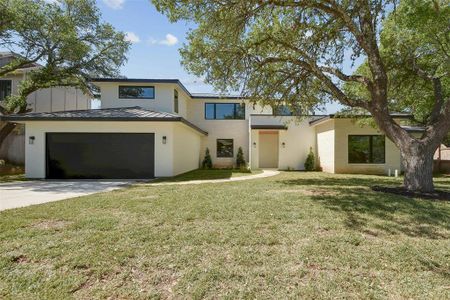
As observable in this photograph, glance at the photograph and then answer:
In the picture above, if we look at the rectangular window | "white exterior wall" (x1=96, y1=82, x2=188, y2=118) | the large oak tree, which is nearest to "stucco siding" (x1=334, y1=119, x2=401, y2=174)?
the large oak tree

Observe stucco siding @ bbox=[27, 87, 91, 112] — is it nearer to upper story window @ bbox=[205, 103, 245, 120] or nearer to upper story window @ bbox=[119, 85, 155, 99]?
upper story window @ bbox=[119, 85, 155, 99]

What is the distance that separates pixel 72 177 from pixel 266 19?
11191mm

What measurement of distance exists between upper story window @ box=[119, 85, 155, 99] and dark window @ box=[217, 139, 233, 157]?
6.90 metres

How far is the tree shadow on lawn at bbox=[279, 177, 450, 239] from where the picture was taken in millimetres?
5535

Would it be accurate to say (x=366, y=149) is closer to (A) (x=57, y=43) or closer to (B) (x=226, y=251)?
(B) (x=226, y=251)

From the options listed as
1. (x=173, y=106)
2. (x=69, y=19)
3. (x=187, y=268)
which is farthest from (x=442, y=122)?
(x=69, y=19)

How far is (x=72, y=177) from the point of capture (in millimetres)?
14703

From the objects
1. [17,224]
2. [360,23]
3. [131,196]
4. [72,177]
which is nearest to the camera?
[17,224]

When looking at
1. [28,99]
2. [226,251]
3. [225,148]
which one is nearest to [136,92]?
[225,148]

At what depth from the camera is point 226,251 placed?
175 inches

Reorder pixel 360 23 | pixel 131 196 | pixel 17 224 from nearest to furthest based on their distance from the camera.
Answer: pixel 17 224, pixel 131 196, pixel 360 23

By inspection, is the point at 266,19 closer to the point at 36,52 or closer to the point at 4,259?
the point at 4,259

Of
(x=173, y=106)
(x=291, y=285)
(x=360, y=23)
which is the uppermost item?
(x=360, y=23)

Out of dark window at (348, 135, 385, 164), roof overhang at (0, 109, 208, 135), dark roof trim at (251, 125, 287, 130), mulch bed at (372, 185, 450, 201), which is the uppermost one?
dark roof trim at (251, 125, 287, 130)
